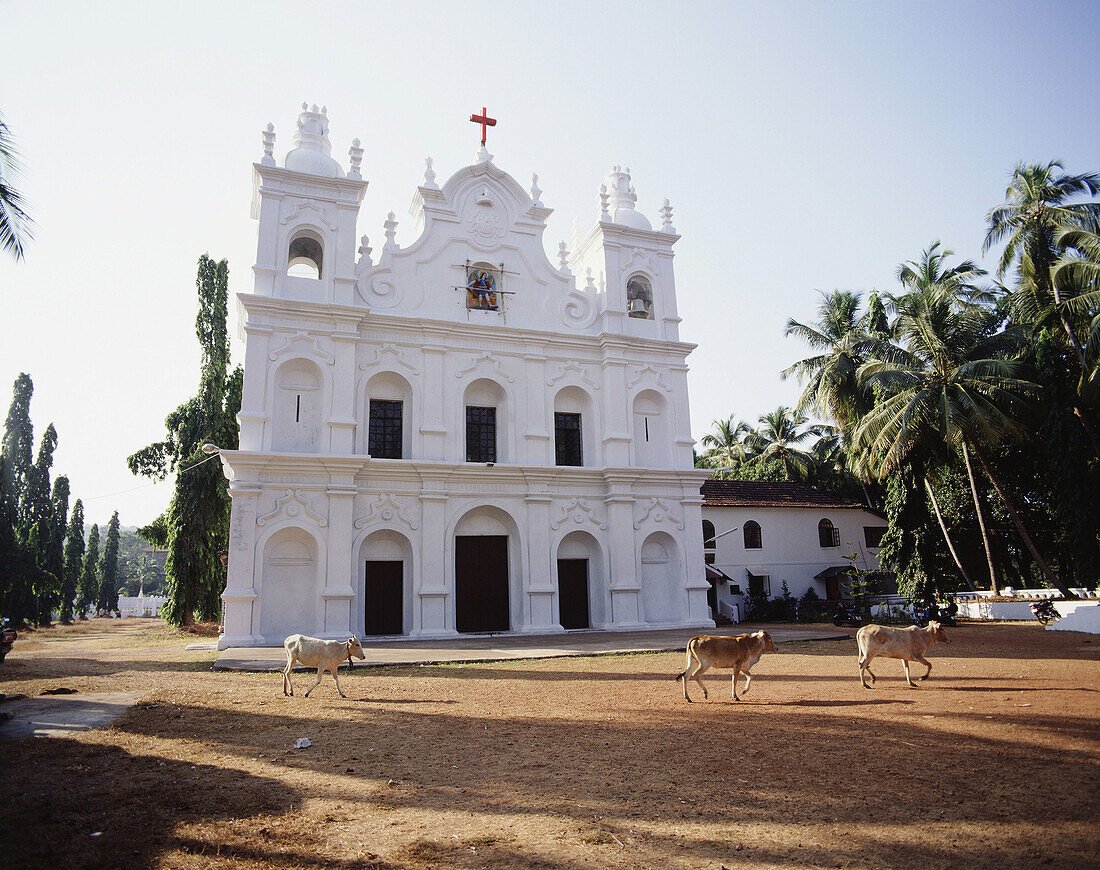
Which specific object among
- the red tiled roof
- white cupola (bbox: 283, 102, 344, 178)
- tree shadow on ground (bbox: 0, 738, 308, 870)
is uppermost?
white cupola (bbox: 283, 102, 344, 178)

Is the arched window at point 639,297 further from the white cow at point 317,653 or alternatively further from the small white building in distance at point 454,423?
the white cow at point 317,653

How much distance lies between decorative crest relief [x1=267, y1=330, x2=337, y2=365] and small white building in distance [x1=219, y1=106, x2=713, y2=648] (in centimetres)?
4

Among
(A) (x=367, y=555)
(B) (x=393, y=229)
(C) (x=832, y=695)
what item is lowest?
(C) (x=832, y=695)

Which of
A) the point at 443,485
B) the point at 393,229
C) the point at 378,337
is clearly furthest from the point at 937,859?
the point at 393,229

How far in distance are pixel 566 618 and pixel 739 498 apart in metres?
12.4

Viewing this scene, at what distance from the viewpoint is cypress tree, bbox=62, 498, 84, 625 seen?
4131 cm

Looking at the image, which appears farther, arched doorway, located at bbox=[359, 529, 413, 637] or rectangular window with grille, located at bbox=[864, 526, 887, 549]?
rectangular window with grille, located at bbox=[864, 526, 887, 549]

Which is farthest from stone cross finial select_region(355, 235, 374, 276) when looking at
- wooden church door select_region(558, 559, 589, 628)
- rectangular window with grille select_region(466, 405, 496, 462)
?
wooden church door select_region(558, 559, 589, 628)

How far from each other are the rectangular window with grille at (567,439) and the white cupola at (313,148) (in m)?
10.6

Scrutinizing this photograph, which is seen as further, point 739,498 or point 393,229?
point 739,498

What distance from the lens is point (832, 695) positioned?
30.1ft

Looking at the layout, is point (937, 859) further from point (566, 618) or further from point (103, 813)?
point (566, 618)

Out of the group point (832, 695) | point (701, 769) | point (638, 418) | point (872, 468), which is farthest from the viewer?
point (872, 468)

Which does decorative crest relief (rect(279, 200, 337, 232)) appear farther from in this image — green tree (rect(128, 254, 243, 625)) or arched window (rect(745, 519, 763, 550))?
arched window (rect(745, 519, 763, 550))
